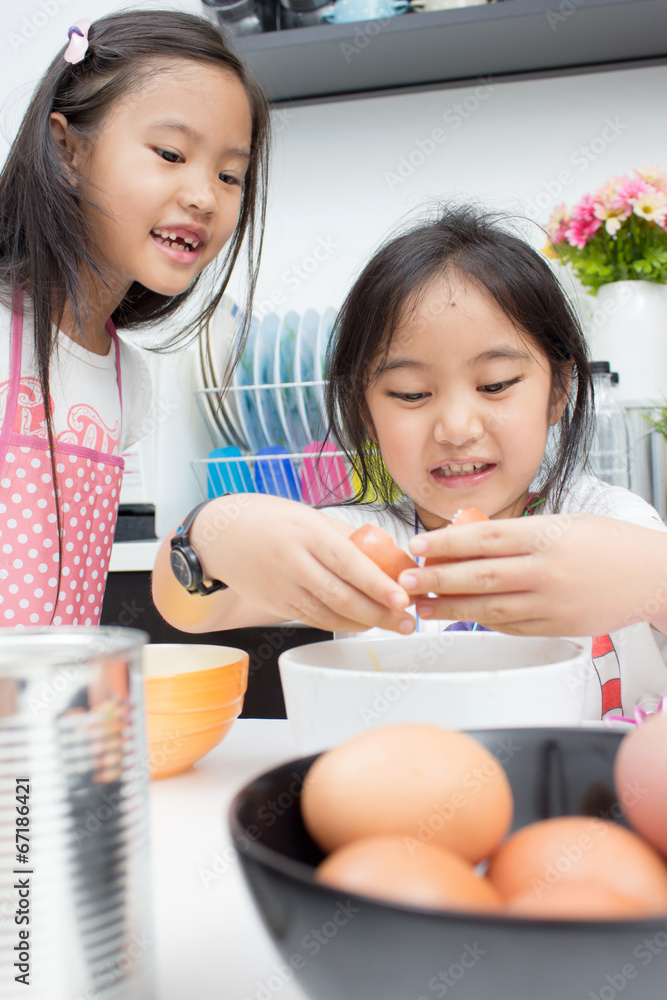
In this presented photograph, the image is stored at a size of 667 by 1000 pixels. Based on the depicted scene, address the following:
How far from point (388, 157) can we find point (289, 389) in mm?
652

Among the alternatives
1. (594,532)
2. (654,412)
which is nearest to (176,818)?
(594,532)

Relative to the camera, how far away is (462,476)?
999 millimetres

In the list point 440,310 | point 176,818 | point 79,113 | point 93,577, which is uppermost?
point 79,113

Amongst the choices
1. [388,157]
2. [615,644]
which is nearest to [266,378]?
[388,157]

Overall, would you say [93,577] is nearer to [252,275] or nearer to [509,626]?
[252,275]

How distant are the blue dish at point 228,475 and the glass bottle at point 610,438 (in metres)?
0.71

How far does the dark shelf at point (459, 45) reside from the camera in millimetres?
1530

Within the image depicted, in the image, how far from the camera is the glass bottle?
4.86 ft

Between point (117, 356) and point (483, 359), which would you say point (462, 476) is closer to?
point (483, 359)

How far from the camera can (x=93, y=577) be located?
119 cm

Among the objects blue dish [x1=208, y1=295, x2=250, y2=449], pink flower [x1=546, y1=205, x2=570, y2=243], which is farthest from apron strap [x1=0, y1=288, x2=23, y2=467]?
pink flower [x1=546, y1=205, x2=570, y2=243]

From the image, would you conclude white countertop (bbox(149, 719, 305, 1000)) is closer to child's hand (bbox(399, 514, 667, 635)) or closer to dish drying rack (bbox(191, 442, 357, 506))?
child's hand (bbox(399, 514, 667, 635))

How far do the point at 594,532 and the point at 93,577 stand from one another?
0.81 m

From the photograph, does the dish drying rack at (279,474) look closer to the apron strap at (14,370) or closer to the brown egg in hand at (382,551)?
the apron strap at (14,370)
